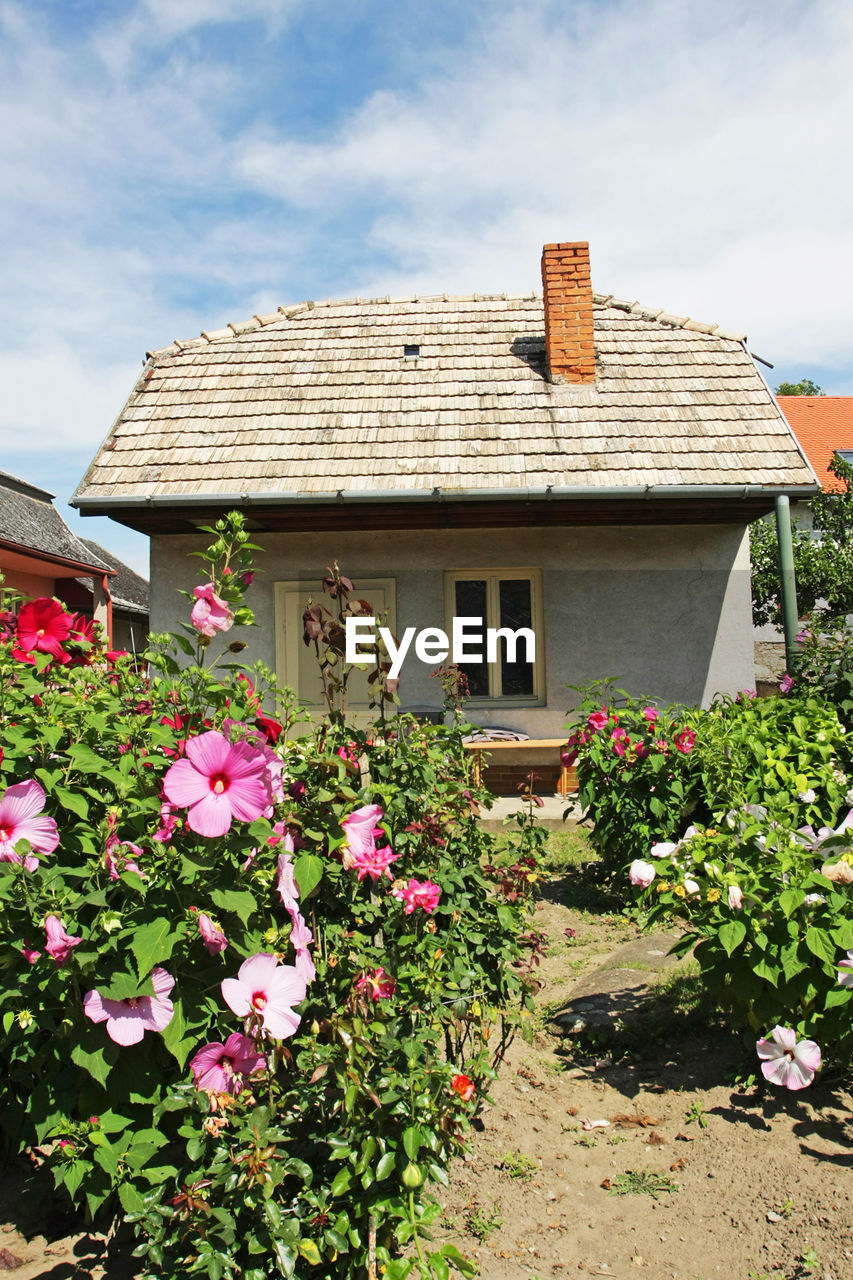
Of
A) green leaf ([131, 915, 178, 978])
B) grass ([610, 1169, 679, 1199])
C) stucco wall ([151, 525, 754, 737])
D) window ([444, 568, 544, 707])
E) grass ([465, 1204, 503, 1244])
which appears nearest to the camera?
green leaf ([131, 915, 178, 978])

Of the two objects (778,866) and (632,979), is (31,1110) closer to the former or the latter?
(778,866)

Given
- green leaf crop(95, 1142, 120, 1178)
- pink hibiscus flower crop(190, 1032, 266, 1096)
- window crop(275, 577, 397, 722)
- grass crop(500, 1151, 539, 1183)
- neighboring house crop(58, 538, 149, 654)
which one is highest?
neighboring house crop(58, 538, 149, 654)

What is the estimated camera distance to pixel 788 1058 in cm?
254

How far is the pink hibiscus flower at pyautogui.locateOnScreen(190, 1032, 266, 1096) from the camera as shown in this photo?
1.80 metres

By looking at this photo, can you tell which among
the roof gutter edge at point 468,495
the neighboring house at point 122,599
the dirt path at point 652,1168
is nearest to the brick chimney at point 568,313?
the roof gutter edge at point 468,495

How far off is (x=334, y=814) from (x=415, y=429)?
276 inches

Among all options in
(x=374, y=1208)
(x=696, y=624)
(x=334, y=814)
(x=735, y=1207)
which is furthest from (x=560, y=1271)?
(x=696, y=624)

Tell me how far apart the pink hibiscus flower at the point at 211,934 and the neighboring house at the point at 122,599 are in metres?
10.4

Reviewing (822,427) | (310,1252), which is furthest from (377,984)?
(822,427)

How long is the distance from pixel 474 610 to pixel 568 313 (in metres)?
3.20

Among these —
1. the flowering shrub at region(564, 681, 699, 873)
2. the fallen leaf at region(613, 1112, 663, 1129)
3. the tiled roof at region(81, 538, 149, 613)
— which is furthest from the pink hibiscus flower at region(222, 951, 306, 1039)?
the tiled roof at region(81, 538, 149, 613)

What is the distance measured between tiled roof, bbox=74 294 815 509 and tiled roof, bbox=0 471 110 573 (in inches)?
298

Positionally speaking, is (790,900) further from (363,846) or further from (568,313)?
(568,313)

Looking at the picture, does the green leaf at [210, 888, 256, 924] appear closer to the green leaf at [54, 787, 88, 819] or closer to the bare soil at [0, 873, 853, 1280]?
the green leaf at [54, 787, 88, 819]
